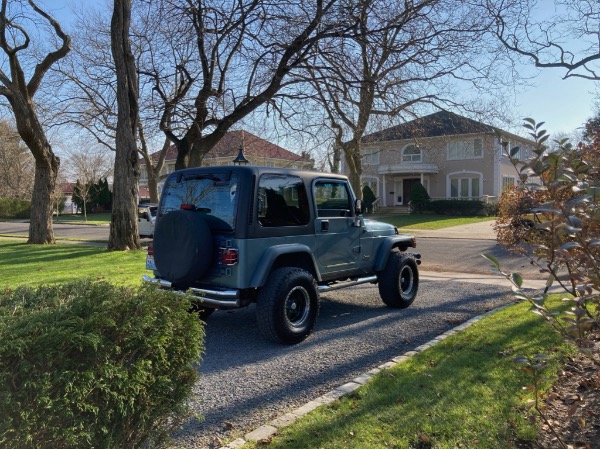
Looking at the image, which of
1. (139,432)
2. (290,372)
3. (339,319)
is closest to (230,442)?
(139,432)

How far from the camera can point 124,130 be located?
1398 centimetres

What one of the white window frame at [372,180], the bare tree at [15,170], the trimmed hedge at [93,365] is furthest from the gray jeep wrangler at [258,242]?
the bare tree at [15,170]

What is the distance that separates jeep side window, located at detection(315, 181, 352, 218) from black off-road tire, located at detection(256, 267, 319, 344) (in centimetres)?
113

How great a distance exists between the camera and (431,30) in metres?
13.8

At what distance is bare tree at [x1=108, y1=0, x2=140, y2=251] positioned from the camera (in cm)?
1399

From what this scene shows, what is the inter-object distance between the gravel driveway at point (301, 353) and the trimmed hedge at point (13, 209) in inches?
1905

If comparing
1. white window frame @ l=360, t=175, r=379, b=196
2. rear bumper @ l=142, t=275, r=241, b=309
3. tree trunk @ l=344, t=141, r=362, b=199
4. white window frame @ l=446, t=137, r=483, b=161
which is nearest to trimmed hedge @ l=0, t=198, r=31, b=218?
white window frame @ l=360, t=175, r=379, b=196

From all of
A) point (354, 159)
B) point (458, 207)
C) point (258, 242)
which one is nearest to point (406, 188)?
point (458, 207)

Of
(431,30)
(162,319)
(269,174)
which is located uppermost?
(431,30)

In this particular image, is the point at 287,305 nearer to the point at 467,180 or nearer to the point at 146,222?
the point at 146,222

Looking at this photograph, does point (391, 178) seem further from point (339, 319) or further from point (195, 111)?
point (339, 319)

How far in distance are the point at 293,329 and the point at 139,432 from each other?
3.23 m

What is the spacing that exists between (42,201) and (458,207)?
28814 millimetres

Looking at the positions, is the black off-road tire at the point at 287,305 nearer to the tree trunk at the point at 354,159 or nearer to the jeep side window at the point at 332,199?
the jeep side window at the point at 332,199
